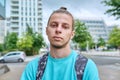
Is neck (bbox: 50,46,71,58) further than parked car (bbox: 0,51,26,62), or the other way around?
parked car (bbox: 0,51,26,62)

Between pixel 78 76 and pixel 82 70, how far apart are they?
2.0 inches

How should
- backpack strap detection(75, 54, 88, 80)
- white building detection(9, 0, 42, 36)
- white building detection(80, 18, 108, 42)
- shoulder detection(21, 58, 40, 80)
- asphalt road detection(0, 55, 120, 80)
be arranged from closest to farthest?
backpack strap detection(75, 54, 88, 80) → shoulder detection(21, 58, 40, 80) → asphalt road detection(0, 55, 120, 80) → white building detection(9, 0, 42, 36) → white building detection(80, 18, 108, 42)

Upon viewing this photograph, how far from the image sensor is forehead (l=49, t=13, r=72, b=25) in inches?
83.0

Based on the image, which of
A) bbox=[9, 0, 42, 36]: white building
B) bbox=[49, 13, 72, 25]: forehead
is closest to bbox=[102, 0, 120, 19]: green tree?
bbox=[49, 13, 72, 25]: forehead

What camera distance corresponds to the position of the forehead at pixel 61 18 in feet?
6.92

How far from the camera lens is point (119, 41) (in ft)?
252

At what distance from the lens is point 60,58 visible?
2.07 metres

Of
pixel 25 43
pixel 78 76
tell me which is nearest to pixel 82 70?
pixel 78 76

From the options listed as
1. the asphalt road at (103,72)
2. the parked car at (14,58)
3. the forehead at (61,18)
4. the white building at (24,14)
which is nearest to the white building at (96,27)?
the white building at (24,14)

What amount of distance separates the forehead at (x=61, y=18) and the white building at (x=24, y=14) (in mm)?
144518

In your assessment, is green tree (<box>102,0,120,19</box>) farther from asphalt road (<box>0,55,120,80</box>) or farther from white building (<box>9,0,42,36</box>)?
white building (<box>9,0,42,36</box>)

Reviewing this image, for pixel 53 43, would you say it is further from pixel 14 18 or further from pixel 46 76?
pixel 14 18

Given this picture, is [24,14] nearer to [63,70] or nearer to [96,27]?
[96,27]

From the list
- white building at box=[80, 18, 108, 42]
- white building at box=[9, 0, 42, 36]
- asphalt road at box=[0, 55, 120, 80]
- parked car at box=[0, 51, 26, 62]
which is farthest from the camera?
white building at box=[80, 18, 108, 42]
